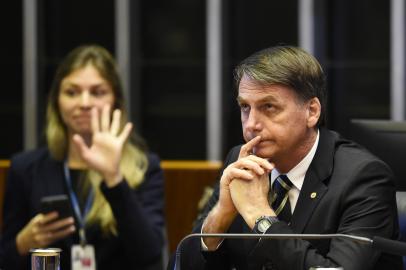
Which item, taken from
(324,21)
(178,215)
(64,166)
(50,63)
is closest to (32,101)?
(50,63)

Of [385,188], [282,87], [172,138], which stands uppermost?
[282,87]

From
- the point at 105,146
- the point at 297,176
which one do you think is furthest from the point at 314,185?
the point at 105,146

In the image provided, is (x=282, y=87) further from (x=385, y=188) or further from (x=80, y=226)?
(x=80, y=226)

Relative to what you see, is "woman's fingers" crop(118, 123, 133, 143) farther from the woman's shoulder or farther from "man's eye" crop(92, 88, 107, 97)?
the woman's shoulder

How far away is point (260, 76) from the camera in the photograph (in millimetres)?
3119

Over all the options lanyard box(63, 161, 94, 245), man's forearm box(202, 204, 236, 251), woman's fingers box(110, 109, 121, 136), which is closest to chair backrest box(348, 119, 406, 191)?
man's forearm box(202, 204, 236, 251)

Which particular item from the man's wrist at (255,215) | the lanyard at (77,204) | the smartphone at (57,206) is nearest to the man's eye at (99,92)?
the lanyard at (77,204)

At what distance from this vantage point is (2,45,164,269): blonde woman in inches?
158

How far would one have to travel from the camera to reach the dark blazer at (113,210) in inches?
158

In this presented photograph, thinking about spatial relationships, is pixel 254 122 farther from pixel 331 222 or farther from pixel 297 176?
pixel 331 222

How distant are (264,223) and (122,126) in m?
1.56

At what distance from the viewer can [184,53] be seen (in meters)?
10.1

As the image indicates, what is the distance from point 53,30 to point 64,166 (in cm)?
598

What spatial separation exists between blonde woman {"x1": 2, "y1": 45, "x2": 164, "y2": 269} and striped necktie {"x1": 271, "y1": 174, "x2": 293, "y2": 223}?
37.2 inches
